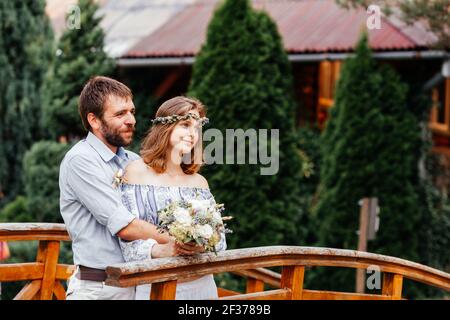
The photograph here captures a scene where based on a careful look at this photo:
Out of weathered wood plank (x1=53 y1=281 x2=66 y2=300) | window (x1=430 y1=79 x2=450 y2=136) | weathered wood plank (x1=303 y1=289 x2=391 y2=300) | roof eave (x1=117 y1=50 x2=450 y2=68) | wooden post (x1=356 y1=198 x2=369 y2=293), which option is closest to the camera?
weathered wood plank (x1=303 y1=289 x2=391 y2=300)

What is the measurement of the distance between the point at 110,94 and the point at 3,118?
369 inches

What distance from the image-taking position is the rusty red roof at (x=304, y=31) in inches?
471

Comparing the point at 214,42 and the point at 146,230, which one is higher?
the point at 214,42

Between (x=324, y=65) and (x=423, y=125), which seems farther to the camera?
(x=324, y=65)

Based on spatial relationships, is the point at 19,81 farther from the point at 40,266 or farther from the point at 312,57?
the point at 40,266

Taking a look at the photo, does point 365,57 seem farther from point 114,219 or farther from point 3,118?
point 114,219

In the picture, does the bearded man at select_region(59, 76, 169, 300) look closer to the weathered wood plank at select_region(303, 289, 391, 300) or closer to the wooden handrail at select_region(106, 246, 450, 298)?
the wooden handrail at select_region(106, 246, 450, 298)

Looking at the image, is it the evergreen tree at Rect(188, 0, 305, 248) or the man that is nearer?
the man

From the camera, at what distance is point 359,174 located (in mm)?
11453

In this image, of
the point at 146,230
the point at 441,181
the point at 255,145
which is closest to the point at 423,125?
the point at 441,181

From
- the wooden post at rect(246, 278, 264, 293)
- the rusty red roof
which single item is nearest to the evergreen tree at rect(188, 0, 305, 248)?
the rusty red roof

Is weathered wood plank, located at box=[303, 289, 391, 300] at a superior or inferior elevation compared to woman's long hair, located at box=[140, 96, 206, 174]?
inferior

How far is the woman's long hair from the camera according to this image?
450 centimetres

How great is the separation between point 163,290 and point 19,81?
10134 millimetres
